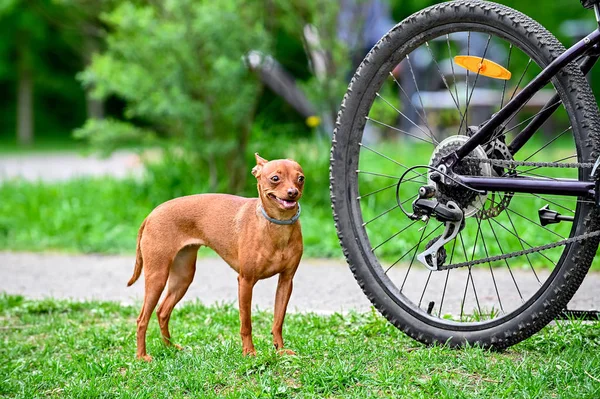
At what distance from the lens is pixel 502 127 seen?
3.61 metres

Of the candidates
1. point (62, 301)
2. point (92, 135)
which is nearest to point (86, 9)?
point (92, 135)

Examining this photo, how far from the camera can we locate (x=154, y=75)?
7719mm

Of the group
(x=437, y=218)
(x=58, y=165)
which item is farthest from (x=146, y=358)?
(x=58, y=165)

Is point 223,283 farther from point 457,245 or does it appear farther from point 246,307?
point 246,307

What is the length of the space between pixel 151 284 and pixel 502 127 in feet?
5.60

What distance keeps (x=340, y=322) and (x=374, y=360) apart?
768 mm

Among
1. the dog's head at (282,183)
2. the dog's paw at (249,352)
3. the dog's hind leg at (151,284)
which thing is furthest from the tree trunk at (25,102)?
the dog's head at (282,183)

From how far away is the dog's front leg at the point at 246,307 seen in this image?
3.59 metres

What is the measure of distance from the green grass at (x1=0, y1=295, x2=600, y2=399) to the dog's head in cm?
67

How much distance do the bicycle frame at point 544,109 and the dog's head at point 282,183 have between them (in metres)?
0.66

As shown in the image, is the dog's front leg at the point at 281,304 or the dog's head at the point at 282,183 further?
the dog's front leg at the point at 281,304

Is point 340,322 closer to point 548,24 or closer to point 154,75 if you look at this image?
point 154,75

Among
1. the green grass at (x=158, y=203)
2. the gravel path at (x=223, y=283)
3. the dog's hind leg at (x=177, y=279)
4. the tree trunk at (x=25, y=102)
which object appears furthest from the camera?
the tree trunk at (x=25, y=102)

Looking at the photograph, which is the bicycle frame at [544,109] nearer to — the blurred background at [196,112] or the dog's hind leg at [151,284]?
the dog's hind leg at [151,284]
